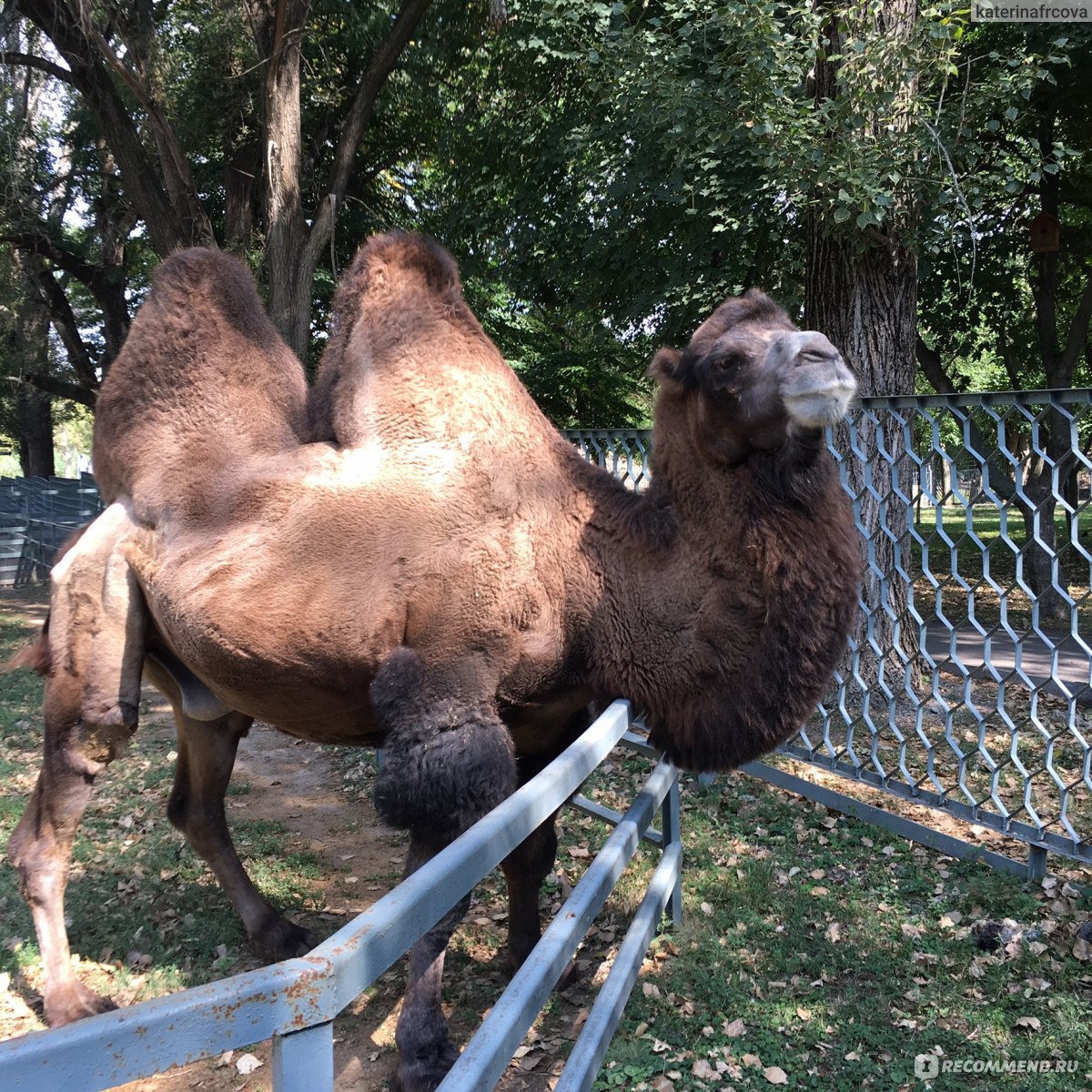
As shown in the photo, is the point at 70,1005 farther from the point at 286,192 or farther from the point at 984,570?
the point at 286,192

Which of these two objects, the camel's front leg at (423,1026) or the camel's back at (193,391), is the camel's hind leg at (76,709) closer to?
the camel's back at (193,391)

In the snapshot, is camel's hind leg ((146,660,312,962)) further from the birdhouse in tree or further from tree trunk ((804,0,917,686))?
the birdhouse in tree

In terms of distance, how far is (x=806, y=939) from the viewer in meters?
3.74

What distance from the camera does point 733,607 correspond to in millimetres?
2545

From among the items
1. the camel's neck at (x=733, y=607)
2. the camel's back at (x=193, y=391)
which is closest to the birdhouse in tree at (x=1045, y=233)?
the camel's neck at (x=733, y=607)

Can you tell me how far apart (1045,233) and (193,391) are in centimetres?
1002

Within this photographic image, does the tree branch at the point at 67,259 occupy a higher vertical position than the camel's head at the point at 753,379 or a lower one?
higher

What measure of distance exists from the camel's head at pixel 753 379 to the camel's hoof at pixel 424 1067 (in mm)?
2017

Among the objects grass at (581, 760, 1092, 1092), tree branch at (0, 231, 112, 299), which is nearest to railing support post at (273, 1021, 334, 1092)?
grass at (581, 760, 1092, 1092)

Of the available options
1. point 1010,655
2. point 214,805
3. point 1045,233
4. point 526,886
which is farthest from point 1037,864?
point 1045,233

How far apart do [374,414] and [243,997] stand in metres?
2.29

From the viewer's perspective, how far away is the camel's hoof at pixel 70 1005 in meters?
3.33

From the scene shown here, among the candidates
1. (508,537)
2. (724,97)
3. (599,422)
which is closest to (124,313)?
(599,422)

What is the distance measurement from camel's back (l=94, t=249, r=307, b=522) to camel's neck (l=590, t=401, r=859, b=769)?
1.46 metres
